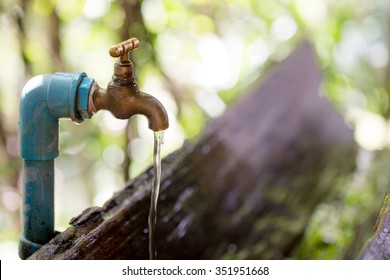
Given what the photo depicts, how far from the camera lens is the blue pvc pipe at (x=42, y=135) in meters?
1.21

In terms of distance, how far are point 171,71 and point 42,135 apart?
5.78ft

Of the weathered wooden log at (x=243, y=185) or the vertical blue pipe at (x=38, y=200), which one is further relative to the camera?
the weathered wooden log at (x=243, y=185)

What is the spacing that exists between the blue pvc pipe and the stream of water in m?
0.19

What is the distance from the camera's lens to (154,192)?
141cm

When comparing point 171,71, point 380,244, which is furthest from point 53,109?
point 171,71

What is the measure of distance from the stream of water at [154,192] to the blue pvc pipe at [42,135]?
0.64 ft

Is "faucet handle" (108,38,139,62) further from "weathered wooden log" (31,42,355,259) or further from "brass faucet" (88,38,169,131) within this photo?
"weathered wooden log" (31,42,355,259)

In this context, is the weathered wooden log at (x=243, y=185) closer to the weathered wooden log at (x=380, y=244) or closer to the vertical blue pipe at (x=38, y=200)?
the vertical blue pipe at (x=38, y=200)

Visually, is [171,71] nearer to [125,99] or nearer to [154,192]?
[154,192]

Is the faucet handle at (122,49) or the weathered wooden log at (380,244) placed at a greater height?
the faucet handle at (122,49)

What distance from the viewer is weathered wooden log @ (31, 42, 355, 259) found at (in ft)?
4.61

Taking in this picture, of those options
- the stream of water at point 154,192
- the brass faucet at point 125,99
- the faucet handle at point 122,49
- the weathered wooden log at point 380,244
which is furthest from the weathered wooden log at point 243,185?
the weathered wooden log at point 380,244
